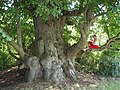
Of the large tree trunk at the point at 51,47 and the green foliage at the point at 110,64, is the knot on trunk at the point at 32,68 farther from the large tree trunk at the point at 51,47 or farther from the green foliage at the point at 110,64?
the green foliage at the point at 110,64

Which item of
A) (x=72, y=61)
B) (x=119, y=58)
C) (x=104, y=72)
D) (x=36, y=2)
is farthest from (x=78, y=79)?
(x=36, y=2)

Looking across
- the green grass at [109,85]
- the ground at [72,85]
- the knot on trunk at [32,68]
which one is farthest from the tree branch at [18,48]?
the green grass at [109,85]

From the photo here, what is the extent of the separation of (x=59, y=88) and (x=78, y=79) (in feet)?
4.43

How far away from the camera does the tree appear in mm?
8328

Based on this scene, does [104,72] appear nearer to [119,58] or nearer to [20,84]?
[119,58]

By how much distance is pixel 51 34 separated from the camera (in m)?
9.95

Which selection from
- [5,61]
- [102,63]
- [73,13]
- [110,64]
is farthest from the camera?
[5,61]

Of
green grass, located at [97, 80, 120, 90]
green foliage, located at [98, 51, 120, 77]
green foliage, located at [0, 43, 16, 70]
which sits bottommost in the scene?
green grass, located at [97, 80, 120, 90]

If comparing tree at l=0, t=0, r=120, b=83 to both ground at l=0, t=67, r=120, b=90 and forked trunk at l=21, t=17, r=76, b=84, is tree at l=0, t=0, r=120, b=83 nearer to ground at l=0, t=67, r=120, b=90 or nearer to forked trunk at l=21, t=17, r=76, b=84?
forked trunk at l=21, t=17, r=76, b=84

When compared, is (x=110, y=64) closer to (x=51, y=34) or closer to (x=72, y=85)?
(x=72, y=85)

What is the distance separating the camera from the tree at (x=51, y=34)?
8.33 m

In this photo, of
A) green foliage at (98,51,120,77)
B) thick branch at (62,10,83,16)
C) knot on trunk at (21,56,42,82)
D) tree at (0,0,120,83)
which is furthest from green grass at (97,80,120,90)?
thick branch at (62,10,83,16)

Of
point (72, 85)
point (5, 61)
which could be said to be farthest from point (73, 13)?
point (5, 61)

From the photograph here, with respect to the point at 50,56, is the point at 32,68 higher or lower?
lower
